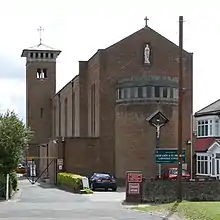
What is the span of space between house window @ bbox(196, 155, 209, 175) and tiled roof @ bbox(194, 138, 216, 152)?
0.90 m

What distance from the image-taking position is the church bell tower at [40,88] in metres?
104

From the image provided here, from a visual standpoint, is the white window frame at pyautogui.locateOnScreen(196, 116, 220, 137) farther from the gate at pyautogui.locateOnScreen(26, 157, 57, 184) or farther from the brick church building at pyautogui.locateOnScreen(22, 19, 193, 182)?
the gate at pyautogui.locateOnScreen(26, 157, 57, 184)

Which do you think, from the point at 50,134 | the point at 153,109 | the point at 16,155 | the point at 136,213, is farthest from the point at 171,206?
the point at 50,134

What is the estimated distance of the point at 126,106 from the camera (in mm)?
65062

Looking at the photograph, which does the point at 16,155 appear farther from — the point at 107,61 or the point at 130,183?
the point at 107,61

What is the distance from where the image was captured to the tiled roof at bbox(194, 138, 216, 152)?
212ft

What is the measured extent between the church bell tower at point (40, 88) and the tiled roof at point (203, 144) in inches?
1600

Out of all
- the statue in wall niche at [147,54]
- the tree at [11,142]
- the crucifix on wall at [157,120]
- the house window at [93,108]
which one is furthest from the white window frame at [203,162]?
the tree at [11,142]

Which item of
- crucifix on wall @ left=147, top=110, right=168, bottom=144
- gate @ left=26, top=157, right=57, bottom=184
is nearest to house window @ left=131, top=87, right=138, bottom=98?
crucifix on wall @ left=147, top=110, right=168, bottom=144

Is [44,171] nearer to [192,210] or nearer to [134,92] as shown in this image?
[134,92]

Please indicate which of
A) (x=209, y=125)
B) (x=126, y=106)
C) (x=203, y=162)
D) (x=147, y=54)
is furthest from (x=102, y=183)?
(x=147, y=54)

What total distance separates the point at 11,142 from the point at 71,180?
Answer: 12.2 meters

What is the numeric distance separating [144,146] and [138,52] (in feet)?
34.7

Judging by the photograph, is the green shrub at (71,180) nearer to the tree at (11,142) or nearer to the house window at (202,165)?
the tree at (11,142)
